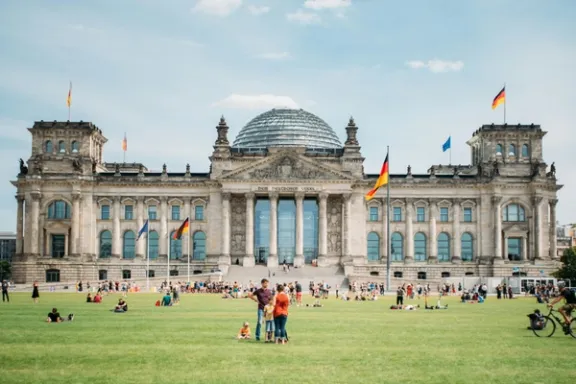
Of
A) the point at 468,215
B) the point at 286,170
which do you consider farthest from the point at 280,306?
the point at 468,215

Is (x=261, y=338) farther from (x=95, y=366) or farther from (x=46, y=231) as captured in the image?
(x=46, y=231)

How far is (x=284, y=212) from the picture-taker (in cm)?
11244

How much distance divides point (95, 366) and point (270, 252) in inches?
3433

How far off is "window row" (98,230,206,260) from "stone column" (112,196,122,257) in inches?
35.6

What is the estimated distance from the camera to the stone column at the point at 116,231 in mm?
111188

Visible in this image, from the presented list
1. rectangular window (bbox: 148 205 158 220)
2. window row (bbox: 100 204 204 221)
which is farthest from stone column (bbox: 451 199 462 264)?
rectangular window (bbox: 148 205 158 220)

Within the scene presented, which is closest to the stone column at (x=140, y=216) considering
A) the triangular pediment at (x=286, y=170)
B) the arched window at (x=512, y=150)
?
the triangular pediment at (x=286, y=170)

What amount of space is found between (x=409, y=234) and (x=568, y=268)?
2190cm

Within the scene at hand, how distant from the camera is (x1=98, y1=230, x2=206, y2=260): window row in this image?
368 feet

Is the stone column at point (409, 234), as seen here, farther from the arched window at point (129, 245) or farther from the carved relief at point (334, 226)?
the arched window at point (129, 245)

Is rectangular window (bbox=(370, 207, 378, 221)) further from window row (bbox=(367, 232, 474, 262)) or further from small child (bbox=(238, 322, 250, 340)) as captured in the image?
small child (bbox=(238, 322, 250, 340))

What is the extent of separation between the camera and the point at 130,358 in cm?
2272

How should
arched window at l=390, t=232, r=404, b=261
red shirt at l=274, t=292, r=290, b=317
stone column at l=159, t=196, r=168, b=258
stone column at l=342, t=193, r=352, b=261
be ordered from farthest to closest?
arched window at l=390, t=232, r=404, b=261
stone column at l=159, t=196, r=168, b=258
stone column at l=342, t=193, r=352, b=261
red shirt at l=274, t=292, r=290, b=317

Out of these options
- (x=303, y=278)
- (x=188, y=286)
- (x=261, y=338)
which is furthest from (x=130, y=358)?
(x=303, y=278)
